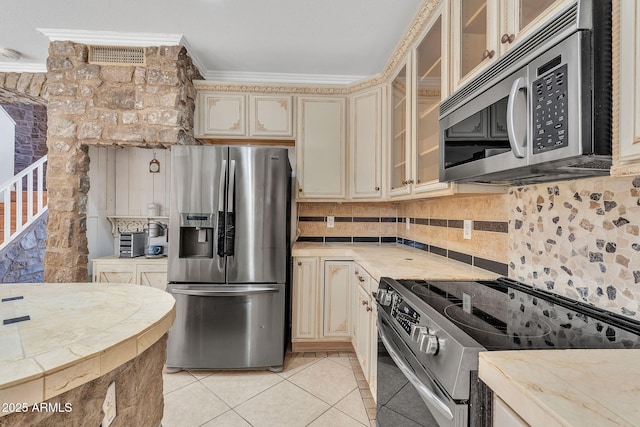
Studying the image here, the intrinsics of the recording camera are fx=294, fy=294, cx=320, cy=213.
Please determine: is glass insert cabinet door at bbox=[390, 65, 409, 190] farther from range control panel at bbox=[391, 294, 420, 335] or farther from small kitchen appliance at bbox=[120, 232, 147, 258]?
small kitchen appliance at bbox=[120, 232, 147, 258]

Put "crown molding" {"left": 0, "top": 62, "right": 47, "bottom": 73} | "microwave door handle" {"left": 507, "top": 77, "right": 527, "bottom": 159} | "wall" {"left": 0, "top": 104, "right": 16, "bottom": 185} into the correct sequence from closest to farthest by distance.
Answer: "microwave door handle" {"left": 507, "top": 77, "right": 527, "bottom": 159}, "crown molding" {"left": 0, "top": 62, "right": 47, "bottom": 73}, "wall" {"left": 0, "top": 104, "right": 16, "bottom": 185}

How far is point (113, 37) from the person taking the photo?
2.55 m

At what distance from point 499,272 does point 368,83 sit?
196 cm

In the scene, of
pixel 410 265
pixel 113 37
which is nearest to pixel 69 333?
pixel 410 265

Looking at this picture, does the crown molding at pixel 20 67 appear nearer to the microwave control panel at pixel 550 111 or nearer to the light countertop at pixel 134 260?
the light countertop at pixel 134 260

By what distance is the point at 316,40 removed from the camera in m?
2.46

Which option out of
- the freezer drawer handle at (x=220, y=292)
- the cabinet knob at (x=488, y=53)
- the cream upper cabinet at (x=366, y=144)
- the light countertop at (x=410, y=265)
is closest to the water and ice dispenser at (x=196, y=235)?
the freezer drawer handle at (x=220, y=292)

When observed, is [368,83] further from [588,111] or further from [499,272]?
[588,111]

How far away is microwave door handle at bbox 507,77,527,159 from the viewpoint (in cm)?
92

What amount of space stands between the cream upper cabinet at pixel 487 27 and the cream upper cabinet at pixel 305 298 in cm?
173

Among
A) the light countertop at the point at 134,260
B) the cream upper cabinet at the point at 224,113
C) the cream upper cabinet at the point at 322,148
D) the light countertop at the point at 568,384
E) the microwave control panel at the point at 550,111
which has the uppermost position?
the cream upper cabinet at the point at 224,113

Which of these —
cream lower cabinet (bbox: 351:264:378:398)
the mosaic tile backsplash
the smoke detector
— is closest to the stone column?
the smoke detector

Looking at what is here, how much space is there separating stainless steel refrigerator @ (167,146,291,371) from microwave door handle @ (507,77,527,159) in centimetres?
166

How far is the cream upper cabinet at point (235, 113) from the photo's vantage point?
9.22 feet
